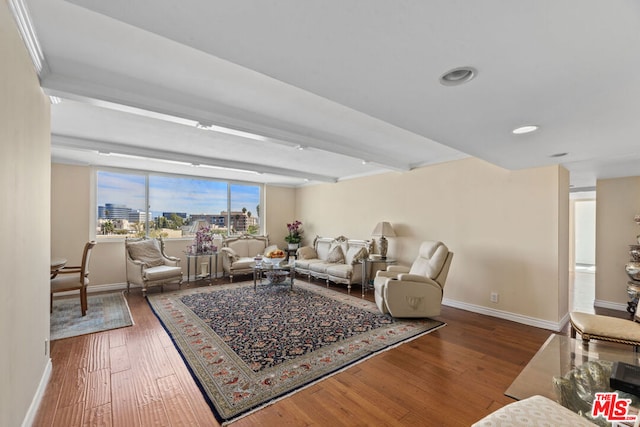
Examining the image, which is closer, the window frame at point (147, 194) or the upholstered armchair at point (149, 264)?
the upholstered armchair at point (149, 264)

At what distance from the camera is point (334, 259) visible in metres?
5.87

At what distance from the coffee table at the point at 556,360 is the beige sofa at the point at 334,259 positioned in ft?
10.5

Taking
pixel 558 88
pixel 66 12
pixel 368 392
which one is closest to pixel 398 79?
pixel 558 88

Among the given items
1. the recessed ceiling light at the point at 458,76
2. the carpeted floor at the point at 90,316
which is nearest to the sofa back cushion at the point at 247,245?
the carpeted floor at the point at 90,316

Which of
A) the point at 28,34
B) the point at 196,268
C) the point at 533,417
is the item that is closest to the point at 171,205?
the point at 196,268

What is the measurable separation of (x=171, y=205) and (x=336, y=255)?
3.91 metres

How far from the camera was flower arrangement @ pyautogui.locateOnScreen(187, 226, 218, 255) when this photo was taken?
19.1 feet

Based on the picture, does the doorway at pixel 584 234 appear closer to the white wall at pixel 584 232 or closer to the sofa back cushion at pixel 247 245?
the white wall at pixel 584 232

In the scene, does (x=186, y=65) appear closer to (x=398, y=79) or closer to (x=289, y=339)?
(x=398, y=79)

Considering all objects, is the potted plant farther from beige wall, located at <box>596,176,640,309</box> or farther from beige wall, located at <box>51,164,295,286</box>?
beige wall, located at <box>596,176,640,309</box>

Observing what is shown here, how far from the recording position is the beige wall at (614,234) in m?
4.36

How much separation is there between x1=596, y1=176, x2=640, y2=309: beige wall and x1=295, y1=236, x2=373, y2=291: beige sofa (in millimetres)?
3897

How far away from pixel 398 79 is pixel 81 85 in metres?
2.35

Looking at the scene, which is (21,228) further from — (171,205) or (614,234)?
(614,234)
